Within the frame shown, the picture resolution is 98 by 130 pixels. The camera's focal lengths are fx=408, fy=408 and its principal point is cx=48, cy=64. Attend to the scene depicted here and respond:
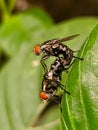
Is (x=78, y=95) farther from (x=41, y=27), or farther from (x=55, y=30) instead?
(x=41, y=27)

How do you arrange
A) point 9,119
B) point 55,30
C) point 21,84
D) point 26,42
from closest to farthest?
point 9,119
point 21,84
point 55,30
point 26,42

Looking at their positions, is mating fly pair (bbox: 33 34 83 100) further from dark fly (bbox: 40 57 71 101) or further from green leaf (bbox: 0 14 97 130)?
green leaf (bbox: 0 14 97 130)

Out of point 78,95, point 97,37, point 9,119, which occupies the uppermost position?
point 97,37

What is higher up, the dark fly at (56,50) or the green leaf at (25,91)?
the dark fly at (56,50)

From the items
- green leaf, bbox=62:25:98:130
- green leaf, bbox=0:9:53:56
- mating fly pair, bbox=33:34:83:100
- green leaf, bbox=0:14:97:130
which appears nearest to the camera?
green leaf, bbox=62:25:98:130

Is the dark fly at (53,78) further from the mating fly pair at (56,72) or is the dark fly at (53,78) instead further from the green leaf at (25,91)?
the green leaf at (25,91)

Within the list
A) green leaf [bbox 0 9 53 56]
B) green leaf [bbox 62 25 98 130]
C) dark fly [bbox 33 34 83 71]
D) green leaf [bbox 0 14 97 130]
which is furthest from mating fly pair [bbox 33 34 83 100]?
green leaf [bbox 0 9 53 56]

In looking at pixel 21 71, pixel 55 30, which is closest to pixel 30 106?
pixel 21 71

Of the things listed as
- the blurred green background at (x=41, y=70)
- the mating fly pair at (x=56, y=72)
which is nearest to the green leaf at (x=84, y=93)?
the blurred green background at (x=41, y=70)

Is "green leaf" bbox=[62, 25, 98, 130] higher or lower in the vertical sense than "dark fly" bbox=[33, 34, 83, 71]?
lower
